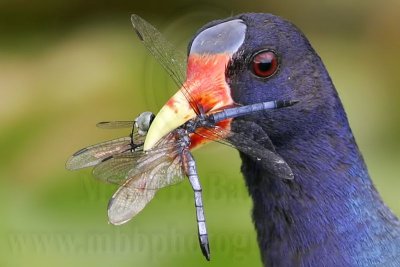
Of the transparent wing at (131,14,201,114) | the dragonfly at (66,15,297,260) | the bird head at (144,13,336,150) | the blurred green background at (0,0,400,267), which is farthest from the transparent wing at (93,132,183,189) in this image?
the blurred green background at (0,0,400,267)

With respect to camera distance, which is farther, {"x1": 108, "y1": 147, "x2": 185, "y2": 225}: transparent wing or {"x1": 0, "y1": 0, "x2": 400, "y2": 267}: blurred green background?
{"x1": 0, "y1": 0, "x2": 400, "y2": 267}: blurred green background

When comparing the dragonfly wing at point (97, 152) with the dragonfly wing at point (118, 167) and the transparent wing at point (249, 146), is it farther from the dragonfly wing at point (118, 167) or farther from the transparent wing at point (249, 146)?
the transparent wing at point (249, 146)

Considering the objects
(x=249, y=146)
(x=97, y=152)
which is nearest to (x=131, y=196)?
(x=97, y=152)

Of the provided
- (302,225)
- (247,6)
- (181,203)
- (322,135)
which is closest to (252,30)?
(322,135)

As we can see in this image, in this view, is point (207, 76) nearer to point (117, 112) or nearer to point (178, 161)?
point (178, 161)

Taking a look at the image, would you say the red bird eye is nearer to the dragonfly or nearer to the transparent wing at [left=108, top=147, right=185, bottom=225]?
the dragonfly

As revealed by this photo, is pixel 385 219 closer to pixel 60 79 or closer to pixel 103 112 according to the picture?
pixel 103 112
